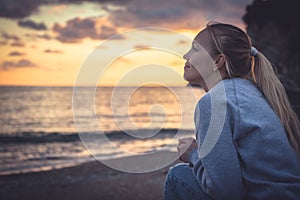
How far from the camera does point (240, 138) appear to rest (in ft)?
6.03

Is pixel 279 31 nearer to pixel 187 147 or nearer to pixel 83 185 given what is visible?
pixel 83 185

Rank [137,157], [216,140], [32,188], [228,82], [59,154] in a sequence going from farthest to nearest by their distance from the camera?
[59,154] < [137,157] < [32,188] < [228,82] < [216,140]

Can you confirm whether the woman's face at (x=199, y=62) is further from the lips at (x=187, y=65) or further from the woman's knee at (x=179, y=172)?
the woman's knee at (x=179, y=172)

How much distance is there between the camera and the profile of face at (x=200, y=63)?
7.07 ft

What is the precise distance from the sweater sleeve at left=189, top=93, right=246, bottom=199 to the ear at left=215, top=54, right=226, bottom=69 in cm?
30

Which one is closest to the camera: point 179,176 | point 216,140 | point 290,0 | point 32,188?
point 216,140

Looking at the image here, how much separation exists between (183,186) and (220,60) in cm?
74

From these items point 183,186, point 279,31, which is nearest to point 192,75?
point 183,186

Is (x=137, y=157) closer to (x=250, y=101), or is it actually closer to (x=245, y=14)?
(x=245, y=14)

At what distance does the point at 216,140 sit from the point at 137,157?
1000 cm

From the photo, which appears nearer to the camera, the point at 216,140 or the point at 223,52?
the point at 216,140

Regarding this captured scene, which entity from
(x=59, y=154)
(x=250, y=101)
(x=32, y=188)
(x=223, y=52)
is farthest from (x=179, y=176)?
(x=59, y=154)

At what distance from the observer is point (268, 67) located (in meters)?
2.14

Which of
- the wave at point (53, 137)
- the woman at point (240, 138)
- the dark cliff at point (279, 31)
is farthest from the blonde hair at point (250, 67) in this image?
the wave at point (53, 137)
